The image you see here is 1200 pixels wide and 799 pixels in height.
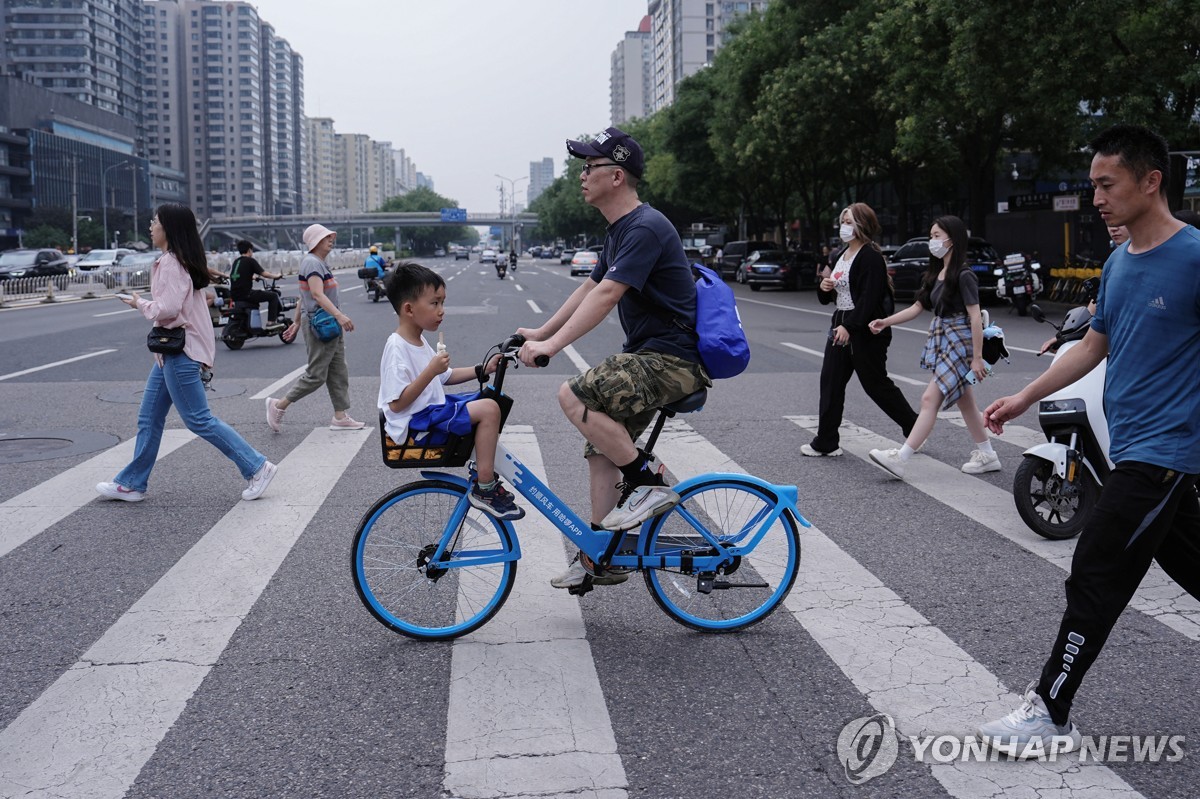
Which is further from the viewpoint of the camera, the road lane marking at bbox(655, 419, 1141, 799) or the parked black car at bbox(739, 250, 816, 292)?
the parked black car at bbox(739, 250, 816, 292)

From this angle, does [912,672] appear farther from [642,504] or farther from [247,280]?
[247,280]

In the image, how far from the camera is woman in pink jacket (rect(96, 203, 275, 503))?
6.47m

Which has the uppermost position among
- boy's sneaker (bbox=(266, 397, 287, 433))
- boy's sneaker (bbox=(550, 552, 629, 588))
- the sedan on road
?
the sedan on road

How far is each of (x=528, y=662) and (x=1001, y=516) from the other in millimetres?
3365

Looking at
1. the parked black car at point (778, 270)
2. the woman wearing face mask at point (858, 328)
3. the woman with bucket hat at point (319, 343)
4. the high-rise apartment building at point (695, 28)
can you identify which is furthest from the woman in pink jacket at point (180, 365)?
the high-rise apartment building at point (695, 28)

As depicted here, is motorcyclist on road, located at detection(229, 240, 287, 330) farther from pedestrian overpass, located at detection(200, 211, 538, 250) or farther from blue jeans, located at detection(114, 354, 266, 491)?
pedestrian overpass, located at detection(200, 211, 538, 250)

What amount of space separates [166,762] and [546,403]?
748 centimetres

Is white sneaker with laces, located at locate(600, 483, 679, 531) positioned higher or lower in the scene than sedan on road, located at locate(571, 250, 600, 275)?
lower

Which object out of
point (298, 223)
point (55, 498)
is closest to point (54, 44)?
point (298, 223)

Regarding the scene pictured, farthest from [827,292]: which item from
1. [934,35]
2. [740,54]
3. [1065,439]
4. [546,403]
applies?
[740,54]

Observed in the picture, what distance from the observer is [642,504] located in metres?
4.23

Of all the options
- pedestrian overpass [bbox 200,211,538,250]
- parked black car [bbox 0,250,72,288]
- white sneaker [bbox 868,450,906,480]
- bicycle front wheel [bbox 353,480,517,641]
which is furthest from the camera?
pedestrian overpass [bbox 200,211,538,250]

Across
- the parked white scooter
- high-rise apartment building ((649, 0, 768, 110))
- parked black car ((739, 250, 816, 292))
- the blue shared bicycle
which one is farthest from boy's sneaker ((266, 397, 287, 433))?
high-rise apartment building ((649, 0, 768, 110))

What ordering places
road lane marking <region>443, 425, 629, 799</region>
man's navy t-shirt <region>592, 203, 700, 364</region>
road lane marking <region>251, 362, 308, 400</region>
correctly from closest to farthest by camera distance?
road lane marking <region>443, 425, 629, 799</region>, man's navy t-shirt <region>592, 203, 700, 364</region>, road lane marking <region>251, 362, 308, 400</region>
